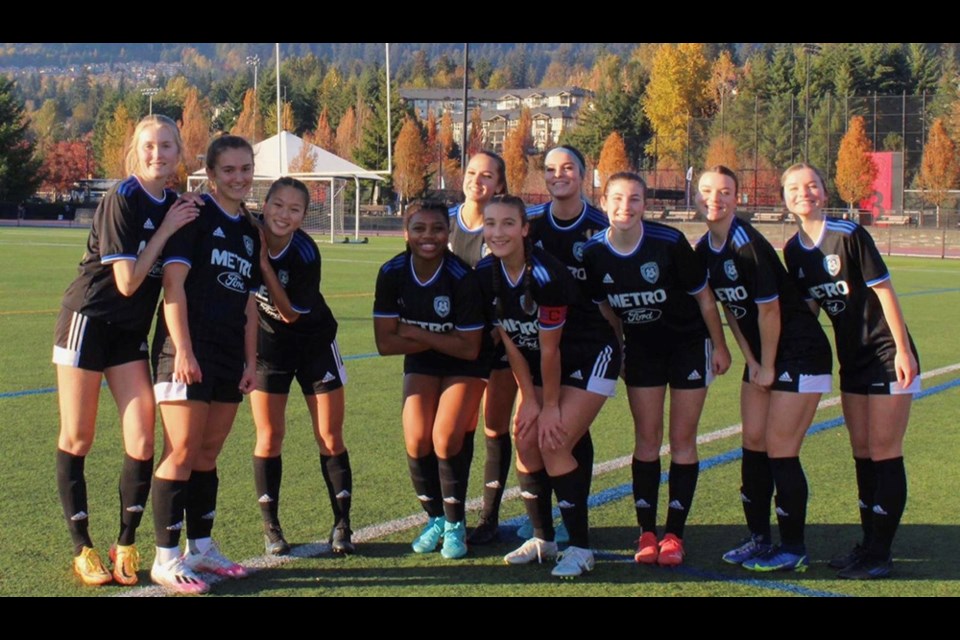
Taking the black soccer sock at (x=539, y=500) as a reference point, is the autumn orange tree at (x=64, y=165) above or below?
above

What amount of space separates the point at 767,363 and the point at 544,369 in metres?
1.01

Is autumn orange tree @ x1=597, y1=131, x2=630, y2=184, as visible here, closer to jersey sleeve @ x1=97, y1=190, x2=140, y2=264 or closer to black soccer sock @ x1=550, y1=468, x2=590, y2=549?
black soccer sock @ x1=550, y1=468, x2=590, y2=549

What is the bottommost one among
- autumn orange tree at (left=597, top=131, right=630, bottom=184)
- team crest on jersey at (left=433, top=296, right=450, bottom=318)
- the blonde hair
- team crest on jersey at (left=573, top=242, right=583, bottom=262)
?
team crest on jersey at (left=433, top=296, right=450, bottom=318)

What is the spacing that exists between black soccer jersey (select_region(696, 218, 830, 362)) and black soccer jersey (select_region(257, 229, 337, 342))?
1.82 m

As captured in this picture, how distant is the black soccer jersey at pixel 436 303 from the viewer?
4.79 meters

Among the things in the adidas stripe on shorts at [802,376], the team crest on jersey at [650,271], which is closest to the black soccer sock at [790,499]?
the adidas stripe on shorts at [802,376]

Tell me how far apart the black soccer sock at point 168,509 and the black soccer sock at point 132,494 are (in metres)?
0.08

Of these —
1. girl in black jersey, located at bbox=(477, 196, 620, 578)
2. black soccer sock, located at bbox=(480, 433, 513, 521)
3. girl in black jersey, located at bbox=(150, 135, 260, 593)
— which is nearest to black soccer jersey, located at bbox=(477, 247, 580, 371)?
girl in black jersey, located at bbox=(477, 196, 620, 578)

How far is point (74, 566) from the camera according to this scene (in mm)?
4457

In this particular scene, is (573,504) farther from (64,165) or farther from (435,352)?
(64,165)

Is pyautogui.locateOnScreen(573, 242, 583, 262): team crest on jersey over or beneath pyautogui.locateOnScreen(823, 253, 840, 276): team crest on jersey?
over

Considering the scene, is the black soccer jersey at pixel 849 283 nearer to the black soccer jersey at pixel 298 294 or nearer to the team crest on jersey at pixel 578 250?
the team crest on jersey at pixel 578 250

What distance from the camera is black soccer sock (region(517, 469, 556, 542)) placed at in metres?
4.77
